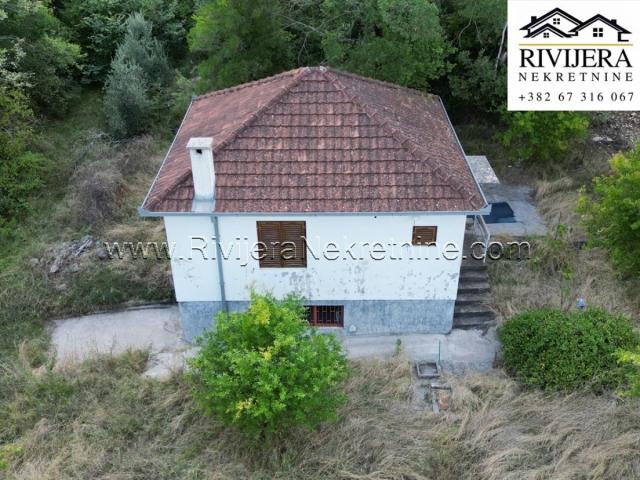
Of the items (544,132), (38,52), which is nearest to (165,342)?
(544,132)

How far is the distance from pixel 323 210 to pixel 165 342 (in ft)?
20.2

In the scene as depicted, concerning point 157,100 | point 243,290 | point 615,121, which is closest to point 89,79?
point 157,100

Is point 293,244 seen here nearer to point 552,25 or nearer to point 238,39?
point 238,39

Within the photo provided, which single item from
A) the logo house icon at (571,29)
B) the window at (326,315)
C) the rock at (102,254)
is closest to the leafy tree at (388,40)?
the logo house icon at (571,29)

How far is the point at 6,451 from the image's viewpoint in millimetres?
10242

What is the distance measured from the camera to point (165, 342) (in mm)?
15695

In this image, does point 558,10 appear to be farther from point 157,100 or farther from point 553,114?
point 157,100

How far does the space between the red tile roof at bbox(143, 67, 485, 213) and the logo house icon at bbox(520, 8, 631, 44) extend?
187 inches

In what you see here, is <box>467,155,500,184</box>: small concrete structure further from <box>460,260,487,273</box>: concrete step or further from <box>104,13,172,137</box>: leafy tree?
<box>104,13,172,137</box>: leafy tree

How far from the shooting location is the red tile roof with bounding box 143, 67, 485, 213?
13195 millimetres

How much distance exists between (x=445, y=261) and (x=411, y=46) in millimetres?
8840

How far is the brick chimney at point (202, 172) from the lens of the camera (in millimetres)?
12352

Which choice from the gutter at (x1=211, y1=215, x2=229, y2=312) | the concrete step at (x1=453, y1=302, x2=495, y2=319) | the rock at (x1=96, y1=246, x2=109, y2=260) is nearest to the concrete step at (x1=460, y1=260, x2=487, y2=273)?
the concrete step at (x1=453, y1=302, x2=495, y2=319)

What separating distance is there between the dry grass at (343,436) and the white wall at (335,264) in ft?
7.58
